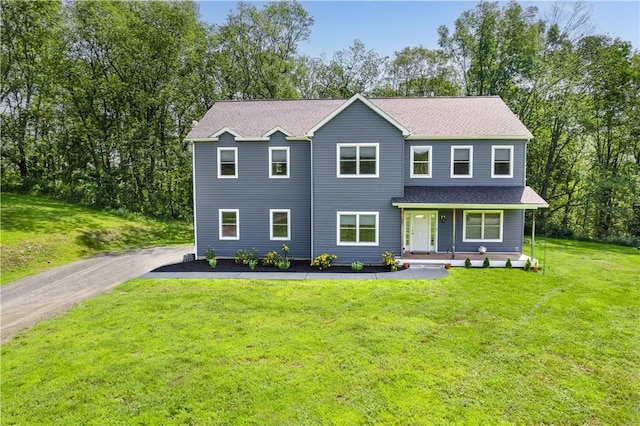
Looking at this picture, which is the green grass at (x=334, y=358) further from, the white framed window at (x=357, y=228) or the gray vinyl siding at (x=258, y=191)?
the gray vinyl siding at (x=258, y=191)

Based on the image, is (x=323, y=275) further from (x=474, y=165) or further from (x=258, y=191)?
(x=474, y=165)

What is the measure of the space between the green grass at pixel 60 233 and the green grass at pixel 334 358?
24.0ft

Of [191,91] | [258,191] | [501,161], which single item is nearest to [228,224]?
[258,191]

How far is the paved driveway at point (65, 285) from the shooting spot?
417 inches

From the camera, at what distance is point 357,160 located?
52.1 feet

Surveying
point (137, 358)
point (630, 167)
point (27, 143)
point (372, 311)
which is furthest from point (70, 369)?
point (630, 167)

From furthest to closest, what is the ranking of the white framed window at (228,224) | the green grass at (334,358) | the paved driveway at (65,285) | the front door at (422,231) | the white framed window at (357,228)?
the white framed window at (228,224), the front door at (422,231), the white framed window at (357,228), the paved driveway at (65,285), the green grass at (334,358)

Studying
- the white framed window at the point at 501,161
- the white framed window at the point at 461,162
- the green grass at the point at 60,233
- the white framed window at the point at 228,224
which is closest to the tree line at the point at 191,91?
the green grass at the point at 60,233

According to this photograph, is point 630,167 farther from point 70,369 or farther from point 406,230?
point 70,369

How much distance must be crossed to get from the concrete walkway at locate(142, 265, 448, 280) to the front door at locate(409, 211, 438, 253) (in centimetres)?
221

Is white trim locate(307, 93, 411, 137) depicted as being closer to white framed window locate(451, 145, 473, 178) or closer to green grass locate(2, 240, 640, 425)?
white framed window locate(451, 145, 473, 178)

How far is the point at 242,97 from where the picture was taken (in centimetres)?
3350

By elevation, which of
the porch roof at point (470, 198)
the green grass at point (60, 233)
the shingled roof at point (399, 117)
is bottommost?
the green grass at point (60, 233)

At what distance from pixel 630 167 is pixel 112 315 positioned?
34.9 meters
